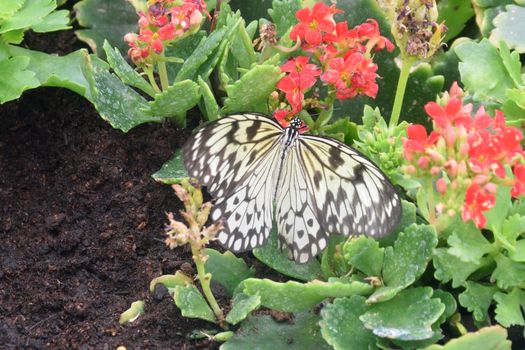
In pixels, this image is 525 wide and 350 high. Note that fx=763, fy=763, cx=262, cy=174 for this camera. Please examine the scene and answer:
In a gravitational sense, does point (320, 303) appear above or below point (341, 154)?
below

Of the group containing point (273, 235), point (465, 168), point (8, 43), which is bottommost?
point (273, 235)

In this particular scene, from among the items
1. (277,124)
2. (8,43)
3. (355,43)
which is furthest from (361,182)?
(8,43)

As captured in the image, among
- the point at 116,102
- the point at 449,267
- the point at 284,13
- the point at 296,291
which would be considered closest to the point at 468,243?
the point at 449,267

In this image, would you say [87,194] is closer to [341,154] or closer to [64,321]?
[64,321]

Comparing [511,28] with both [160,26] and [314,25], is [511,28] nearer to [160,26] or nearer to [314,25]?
[314,25]

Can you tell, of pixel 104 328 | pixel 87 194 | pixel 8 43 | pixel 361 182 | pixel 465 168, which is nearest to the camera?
pixel 465 168

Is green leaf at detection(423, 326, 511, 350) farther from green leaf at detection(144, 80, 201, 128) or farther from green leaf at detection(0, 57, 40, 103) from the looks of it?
green leaf at detection(0, 57, 40, 103)

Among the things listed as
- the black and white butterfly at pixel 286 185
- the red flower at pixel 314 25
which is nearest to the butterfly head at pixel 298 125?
the black and white butterfly at pixel 286 185
